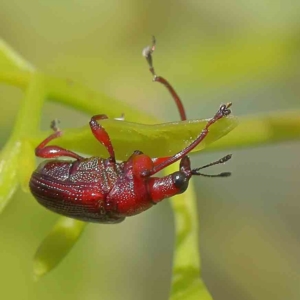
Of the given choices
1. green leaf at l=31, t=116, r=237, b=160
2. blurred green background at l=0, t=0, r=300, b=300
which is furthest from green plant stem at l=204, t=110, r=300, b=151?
blurred green background at l=0, t=0, r=300, b=300

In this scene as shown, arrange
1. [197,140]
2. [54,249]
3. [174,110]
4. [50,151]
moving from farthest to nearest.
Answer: [174,110] → [50,151] → [54,249] → [197,140]

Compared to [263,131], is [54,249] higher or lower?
lower

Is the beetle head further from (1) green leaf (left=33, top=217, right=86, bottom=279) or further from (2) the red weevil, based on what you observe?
(1) green leaf (left=33, top=217, right=86, bottom=279)

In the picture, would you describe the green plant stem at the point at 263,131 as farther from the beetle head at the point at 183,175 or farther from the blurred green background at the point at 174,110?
the blurred green background at the point at 174,110

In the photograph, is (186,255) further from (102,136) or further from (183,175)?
(102,136)

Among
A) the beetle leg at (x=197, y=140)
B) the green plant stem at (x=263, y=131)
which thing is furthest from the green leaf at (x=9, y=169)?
the green plant stem at (x=263, y=131)

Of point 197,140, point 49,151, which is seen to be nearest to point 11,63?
point 49,151
